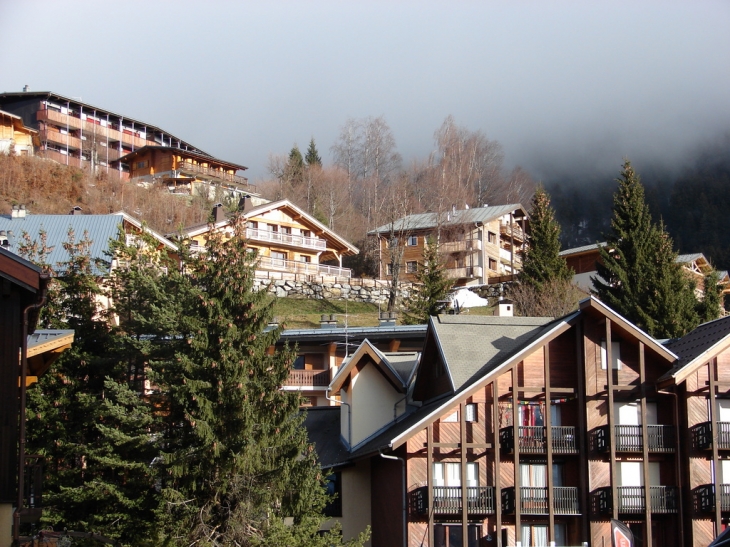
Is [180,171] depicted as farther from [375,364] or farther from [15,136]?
[375,364]

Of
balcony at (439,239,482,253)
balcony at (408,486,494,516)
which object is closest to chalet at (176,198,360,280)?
balcony at (439,239,482,253)

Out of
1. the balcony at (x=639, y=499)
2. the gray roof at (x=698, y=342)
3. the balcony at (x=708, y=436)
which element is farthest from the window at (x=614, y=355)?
the balcony at (x=639, y=499)

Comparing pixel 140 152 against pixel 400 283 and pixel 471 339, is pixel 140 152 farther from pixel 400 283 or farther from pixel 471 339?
pixel 471 339

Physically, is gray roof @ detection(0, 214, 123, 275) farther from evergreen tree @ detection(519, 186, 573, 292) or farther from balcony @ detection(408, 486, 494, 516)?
balcony @ detection(408, 486, 494, 516)

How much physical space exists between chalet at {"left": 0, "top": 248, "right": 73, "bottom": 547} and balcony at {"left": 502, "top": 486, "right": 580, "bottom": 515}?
49.2 ft

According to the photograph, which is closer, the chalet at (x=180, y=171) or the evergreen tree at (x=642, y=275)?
the evergreen tree at (x=642, y=275)

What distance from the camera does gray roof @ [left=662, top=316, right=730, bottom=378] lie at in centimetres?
2869

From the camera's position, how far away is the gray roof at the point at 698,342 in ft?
94.1

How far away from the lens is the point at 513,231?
7981cm

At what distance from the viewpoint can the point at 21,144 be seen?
276 ft

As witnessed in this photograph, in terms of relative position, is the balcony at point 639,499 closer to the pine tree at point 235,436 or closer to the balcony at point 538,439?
the balcony at point 538,439

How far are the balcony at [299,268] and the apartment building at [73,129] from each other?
27674 millimetres

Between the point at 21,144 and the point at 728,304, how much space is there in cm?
6288

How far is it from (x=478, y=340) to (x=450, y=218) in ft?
144
